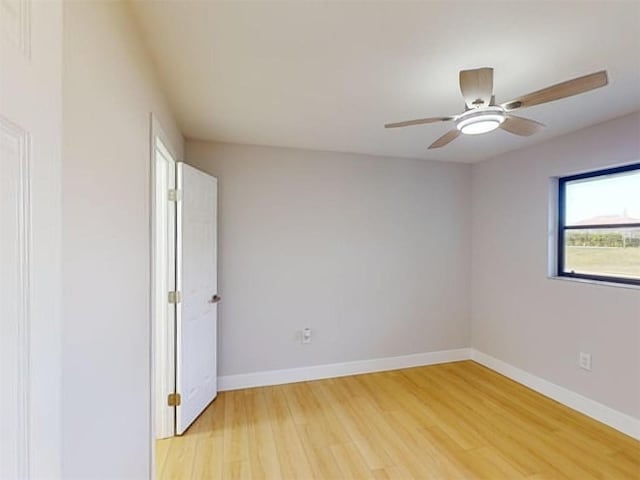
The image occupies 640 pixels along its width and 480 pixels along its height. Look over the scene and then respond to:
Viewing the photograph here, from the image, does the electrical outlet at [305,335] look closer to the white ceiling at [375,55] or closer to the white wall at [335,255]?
the white wall at [335,255]

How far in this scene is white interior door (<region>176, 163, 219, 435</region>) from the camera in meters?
2.32

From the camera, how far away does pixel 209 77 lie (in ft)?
5.96

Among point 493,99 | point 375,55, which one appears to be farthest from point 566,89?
point 375,55

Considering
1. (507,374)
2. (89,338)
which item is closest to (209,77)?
(89,338)

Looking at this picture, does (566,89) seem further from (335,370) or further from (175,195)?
(335,370)

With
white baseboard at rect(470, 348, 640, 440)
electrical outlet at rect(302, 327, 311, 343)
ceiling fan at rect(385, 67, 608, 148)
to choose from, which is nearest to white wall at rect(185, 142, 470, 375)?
electrical outlet at rect(302, 327, 311, 343)

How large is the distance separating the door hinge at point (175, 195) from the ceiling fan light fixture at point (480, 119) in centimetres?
187

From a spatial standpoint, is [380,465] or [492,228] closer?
[380,465]

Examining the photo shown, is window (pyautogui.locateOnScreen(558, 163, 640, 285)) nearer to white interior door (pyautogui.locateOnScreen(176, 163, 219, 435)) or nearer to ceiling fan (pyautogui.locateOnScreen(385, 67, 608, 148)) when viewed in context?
ceiling fan (pyautogui.locateOnScreen(385, 67, 608, 148))

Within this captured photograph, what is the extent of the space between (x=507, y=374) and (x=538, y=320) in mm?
685

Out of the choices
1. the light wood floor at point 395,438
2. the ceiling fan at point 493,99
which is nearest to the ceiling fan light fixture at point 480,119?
the ceiling fan at point 493,99

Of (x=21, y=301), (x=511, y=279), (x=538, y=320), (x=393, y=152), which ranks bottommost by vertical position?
(x=538, y=320)

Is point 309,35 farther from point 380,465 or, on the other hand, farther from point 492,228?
point 492,228

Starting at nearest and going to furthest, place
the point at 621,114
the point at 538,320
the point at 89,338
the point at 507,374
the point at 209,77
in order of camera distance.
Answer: the point at 89,338
the point at 209,77
the point at 621,114
the point at 538,320
the point at 507,374
